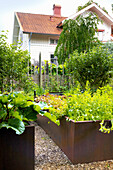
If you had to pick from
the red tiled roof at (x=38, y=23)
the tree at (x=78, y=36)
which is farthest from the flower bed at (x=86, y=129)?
the red tiled roof at (x=38, y=23)

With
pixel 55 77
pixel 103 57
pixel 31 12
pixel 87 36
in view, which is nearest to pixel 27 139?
pixel 103 57

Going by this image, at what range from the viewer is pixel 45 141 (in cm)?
267

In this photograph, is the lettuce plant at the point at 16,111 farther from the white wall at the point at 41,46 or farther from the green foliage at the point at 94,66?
the white wall at the point at 41,46

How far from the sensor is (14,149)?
1540 mm

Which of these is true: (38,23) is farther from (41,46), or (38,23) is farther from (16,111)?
(16,111)

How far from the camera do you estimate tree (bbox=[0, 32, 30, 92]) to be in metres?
4.75

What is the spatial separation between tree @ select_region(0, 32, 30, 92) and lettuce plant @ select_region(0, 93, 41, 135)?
10.5 ft

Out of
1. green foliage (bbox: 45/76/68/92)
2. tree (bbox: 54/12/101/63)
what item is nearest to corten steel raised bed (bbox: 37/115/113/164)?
green foliage (bbox: 45/76/68/92)

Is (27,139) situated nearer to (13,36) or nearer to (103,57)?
(103,57)

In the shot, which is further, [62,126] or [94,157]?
[62,126]

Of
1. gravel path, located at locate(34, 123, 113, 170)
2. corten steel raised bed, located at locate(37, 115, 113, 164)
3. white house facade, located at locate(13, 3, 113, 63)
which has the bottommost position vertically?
gravel path, located at locate(34, 123, 113, 170)

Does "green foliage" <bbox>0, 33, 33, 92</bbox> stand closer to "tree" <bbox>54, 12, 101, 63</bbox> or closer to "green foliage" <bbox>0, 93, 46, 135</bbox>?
"green foliage" <bbox>0, 93, 46, 135</bbox>

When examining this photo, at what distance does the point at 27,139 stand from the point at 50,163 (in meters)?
0.57

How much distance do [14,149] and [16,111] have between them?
31 centimetres
